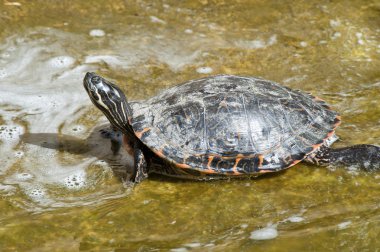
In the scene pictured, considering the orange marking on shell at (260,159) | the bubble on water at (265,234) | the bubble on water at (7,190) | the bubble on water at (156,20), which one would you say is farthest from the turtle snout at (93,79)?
the bubble on water at (156,20)

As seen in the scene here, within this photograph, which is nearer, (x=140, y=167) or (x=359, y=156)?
(x=359, y=156)

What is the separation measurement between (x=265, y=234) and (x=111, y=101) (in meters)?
2.86

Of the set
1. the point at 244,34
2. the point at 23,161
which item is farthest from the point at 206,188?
the point at 244,34

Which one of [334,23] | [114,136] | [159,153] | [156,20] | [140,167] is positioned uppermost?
[156,20]

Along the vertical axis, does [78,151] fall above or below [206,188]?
above

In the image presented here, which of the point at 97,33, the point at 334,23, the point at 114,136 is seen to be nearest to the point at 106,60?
the point at 97,33

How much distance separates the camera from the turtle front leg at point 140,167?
21.5ft

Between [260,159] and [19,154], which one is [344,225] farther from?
[19,154]

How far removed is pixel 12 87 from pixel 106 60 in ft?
5.44

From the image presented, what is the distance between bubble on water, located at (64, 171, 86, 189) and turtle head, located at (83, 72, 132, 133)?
2.70 ft

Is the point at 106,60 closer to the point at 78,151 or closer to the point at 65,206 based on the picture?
the point at 78,151

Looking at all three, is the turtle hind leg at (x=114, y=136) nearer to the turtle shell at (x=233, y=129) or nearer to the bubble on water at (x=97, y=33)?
the turtle shell at (x=233, y=129)

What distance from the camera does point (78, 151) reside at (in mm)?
7363

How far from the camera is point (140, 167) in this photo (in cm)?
658
